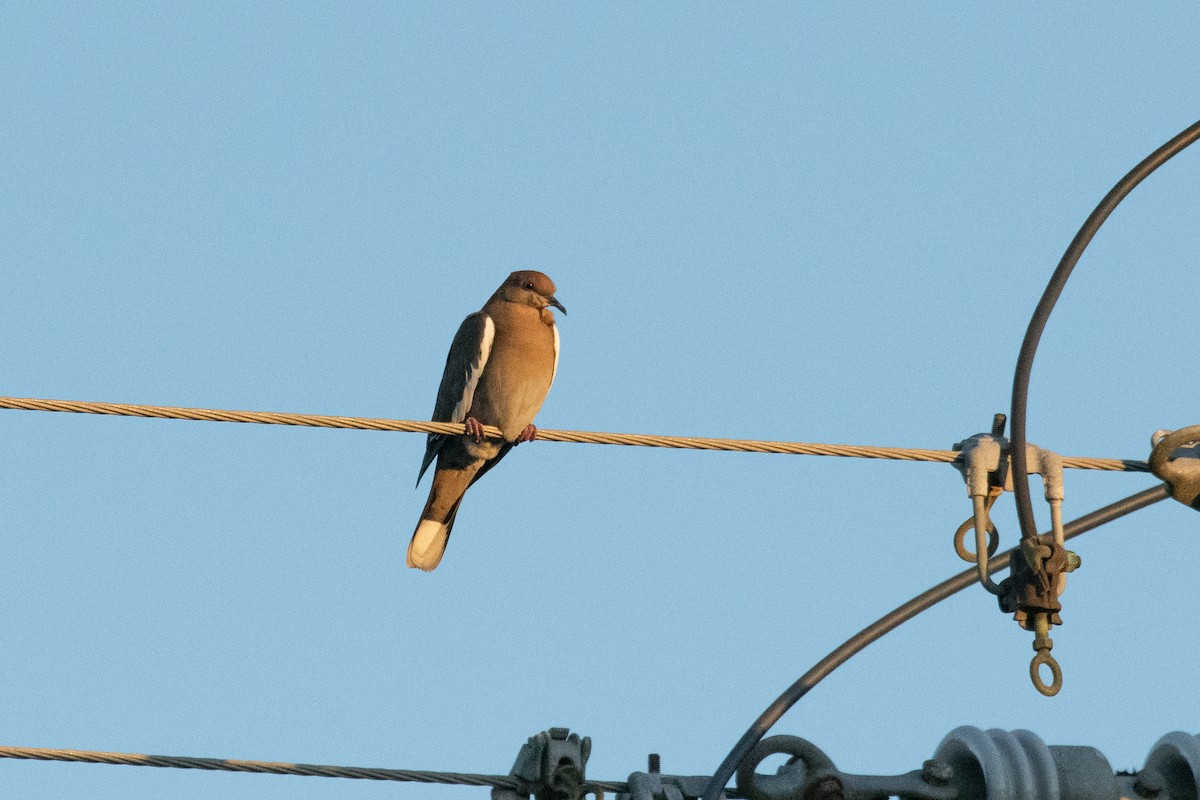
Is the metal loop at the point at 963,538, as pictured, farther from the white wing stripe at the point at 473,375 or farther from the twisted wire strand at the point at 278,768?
the white wing stripe at the point at 473,375

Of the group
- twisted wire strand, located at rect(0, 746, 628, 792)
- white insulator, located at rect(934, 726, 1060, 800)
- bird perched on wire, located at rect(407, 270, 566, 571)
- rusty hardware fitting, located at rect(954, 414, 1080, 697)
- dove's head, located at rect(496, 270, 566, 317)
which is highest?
dove's head, located at rect(496, 270, 566, 317)

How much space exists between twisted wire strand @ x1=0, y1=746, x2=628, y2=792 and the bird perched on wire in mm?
3884

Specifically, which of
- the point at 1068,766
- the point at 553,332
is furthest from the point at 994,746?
the point at 553,332

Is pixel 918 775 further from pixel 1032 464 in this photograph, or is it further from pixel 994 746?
pixel 1032 464

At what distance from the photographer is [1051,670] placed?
438 centimetres

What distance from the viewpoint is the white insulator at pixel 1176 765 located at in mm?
4336

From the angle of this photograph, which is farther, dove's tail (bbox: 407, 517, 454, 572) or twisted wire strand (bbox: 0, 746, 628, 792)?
dove's tail (bbox: 407, 517, 454, 572)

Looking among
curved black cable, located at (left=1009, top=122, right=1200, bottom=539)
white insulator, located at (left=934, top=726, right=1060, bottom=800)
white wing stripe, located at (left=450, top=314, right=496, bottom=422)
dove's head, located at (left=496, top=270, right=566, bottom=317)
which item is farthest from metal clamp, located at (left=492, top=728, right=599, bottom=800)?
dove's head, located at (left=496, top=270, right=566, bottom=317)

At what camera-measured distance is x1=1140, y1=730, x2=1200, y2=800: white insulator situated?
4.34 metres

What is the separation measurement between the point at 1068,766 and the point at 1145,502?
1064mm

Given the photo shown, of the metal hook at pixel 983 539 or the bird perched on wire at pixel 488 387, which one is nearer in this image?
the metal hook at pixel 983 539

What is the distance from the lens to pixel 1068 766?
14.0 feet

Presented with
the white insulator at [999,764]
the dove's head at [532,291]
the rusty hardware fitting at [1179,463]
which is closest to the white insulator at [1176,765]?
the white insulator at [999,764]

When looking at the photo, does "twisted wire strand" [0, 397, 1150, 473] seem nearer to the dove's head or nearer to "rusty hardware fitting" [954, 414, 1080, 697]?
"rusty hardware fitting" [954, 414, 1080, 697]
